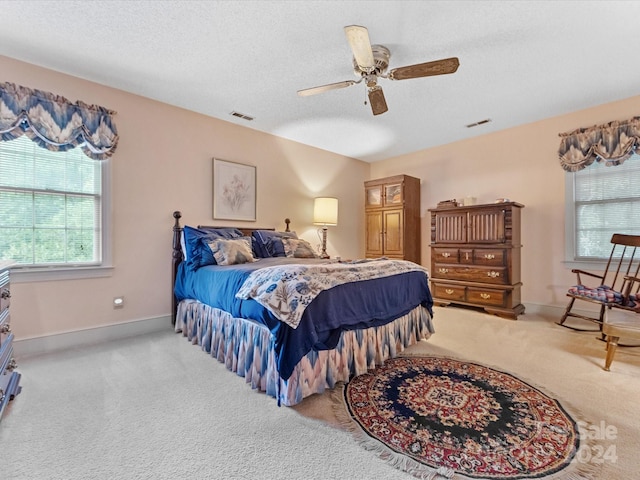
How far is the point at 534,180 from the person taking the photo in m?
4.05

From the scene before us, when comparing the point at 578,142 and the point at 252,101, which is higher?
the point at 252,101

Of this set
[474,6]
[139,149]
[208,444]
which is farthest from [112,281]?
[474,6]

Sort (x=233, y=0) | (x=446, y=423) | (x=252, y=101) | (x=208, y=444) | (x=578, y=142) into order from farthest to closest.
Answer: (x=578, y=142)
(x=252, y=101)
(x=233, y=0)
(x=446, y=423)
(x=208, y=444)

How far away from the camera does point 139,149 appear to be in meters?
A: 3.19

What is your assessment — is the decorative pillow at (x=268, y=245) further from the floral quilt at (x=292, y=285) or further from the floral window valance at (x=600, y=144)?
the floral window valance at (x=600, y=144)

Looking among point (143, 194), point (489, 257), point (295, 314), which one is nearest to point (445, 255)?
point (489, 257)

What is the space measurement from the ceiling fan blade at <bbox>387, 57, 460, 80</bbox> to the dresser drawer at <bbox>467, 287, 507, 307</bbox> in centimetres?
296

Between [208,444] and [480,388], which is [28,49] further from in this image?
[480,388]

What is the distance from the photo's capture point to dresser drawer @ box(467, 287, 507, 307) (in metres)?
3.82

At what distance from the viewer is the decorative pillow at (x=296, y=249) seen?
378 cm

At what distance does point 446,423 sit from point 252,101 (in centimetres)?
348

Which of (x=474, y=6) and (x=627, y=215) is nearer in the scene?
(x=474, y=6)

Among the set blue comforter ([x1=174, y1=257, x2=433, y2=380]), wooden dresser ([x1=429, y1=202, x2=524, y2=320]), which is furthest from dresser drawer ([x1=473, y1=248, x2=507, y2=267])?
blue comforter ([x1=174, y1=257, x2=433, y2=380])

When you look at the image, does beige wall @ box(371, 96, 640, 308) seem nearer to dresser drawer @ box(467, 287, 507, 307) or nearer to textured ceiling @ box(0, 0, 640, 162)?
textured ceiling @ box(0, 0, 640, 162)
